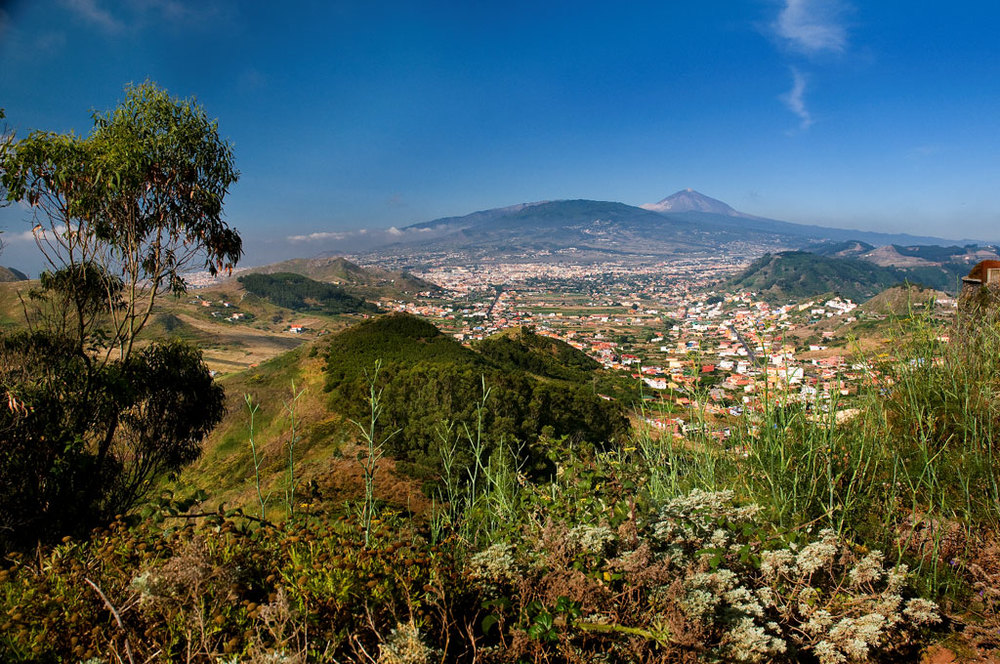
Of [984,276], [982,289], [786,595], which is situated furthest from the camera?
[984,276]

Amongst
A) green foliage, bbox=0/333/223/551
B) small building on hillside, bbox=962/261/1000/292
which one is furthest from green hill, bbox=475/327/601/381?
small building on hillside, bbox=962/261/1000/292

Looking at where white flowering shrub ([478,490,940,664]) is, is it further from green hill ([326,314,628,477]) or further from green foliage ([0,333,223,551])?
green hill ([326,314,628,477])

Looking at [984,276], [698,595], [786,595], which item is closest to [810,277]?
[984,276]

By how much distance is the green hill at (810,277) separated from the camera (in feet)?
310

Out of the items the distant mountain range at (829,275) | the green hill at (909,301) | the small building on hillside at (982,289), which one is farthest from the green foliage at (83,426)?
the distant mountain range at (829,275)

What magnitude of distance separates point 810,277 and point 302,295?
103661 millimetres

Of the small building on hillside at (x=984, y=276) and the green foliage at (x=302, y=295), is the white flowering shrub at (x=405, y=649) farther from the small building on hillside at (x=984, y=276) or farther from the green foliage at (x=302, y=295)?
the green foliage at (x=302, y=295)

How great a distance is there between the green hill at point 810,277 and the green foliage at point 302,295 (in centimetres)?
7312

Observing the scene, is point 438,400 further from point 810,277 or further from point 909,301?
point 810,277

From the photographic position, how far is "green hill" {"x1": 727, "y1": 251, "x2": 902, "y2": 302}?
310ft

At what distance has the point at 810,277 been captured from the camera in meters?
104

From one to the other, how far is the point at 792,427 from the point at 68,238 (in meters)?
8.31

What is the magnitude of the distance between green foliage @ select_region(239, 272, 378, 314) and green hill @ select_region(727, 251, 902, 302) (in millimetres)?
73124

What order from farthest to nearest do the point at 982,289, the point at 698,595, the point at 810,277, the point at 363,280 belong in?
the point at 363,280 < the point at 810,277 < the point at 982,289 < the point at 698,595
